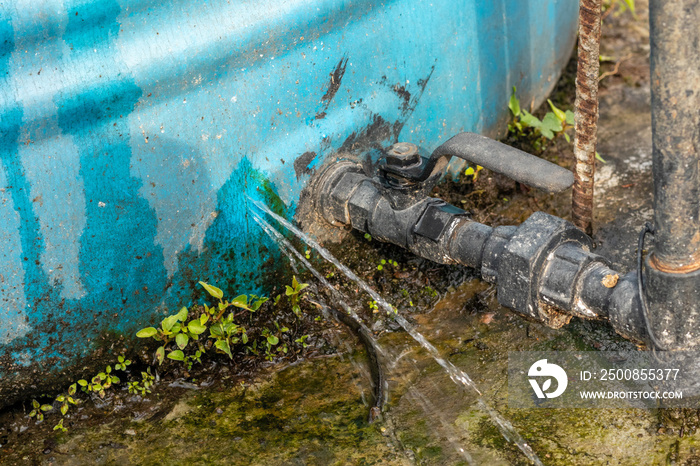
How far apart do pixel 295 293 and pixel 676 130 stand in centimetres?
126

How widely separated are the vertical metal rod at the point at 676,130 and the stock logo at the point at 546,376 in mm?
603

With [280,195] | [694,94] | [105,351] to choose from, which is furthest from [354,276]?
[694,94]

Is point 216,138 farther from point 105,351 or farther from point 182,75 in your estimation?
point 105,351

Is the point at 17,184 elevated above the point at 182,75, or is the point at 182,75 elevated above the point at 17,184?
the point at 182,75

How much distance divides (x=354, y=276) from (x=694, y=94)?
130 cm

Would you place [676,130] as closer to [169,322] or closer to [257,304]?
[257,304]

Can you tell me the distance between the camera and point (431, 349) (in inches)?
86.1

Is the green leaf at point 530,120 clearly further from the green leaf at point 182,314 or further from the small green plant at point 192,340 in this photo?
the green leaf at point 182,314

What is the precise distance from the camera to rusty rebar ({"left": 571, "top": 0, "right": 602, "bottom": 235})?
211 cm

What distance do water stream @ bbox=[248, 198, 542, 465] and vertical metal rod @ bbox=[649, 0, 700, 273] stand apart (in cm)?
62

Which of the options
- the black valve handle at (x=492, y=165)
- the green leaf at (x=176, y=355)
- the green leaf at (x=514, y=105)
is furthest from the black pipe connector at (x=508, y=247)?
the green leaf at (x=514, y=105)

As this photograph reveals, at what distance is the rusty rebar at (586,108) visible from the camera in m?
2.11

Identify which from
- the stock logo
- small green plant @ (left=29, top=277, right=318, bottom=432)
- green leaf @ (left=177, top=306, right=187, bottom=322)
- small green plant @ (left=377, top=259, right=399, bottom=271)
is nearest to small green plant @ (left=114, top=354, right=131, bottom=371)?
small green plant @ (left=29, top=277, right=318, bottom=432)

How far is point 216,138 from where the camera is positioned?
196 centimetres
